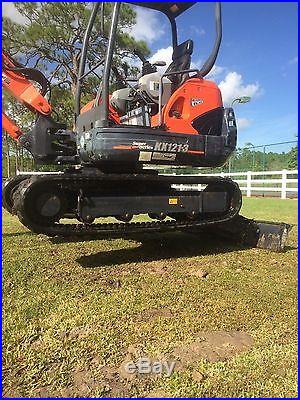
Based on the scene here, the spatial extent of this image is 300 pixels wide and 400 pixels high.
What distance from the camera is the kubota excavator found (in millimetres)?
3936

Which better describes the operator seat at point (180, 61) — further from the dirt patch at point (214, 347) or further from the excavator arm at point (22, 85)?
the dirt patch at point (214, 347)

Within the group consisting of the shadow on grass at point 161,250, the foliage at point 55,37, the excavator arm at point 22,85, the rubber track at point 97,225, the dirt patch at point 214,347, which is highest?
the foliage at point 55,37

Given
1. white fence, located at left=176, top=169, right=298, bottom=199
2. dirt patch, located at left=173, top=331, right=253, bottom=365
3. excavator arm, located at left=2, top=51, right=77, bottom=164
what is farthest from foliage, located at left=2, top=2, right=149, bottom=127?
dirt patch, located at left=173, top=331, right=253, bottom=365

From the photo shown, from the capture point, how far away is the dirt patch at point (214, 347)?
2246mm

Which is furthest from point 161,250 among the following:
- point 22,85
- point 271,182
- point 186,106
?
point 271,182

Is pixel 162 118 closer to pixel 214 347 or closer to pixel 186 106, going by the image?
pixel 186 106

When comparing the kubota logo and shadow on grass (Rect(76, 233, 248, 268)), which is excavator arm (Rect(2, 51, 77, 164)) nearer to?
shadow on grass (Rect(76, 233, 248, 268))

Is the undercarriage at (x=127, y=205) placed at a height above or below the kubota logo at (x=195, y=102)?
below

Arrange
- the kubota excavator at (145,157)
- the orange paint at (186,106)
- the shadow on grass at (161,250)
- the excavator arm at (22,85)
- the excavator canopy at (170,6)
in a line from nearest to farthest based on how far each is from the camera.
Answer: the kubota excavator at (145,157), the shadow on grass at (161,250), the orange paint at (186,106), the excavator canopy at (170,6), the excavator arm at (22,85)

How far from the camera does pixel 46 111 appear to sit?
5.57 meters

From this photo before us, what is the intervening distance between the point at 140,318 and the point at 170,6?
13.6ft

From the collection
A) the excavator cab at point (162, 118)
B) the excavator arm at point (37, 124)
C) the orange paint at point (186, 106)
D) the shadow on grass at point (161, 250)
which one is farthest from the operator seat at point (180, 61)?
the shadow on grass at point (161, 250)

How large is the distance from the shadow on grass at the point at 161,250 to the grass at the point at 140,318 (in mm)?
25

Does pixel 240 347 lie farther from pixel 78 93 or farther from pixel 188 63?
pixel 78 93
